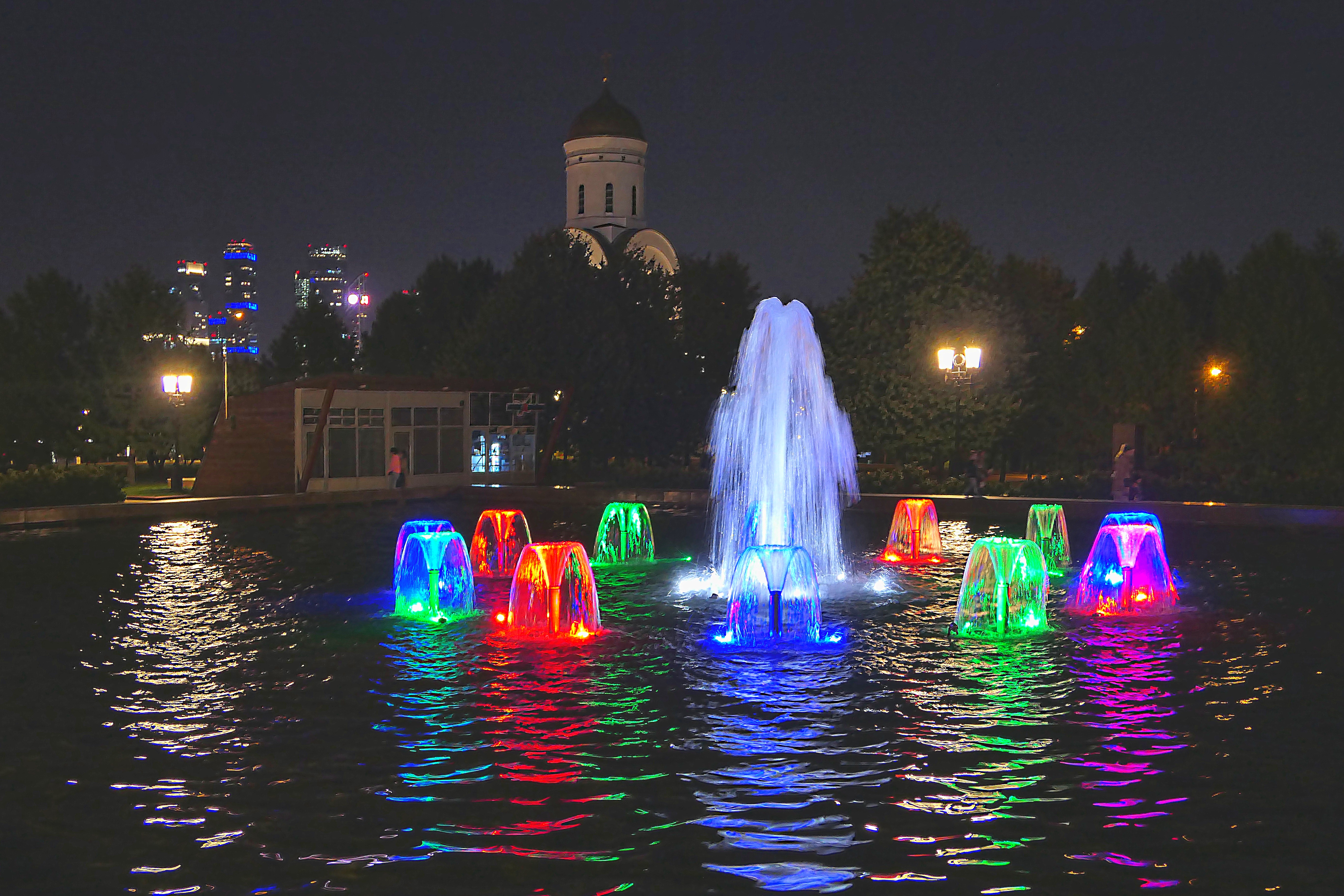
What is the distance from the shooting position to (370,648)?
13359mm

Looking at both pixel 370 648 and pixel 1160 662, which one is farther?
pixel 370 648

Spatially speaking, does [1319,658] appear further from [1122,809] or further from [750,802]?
[750,802]

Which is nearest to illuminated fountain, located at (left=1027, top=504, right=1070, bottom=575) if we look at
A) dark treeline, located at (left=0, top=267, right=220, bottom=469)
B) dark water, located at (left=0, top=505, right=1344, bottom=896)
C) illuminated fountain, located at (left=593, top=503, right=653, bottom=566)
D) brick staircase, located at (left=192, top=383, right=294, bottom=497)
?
dark water, located at (left=0, top=505, right=1344, bottom=896)

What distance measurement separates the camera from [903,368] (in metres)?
40.9

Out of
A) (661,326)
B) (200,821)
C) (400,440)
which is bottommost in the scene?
(200,821)

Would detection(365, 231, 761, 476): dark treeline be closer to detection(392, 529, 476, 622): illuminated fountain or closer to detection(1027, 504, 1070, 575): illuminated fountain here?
detection(1027, 504, 1070, 575): illuminated fountain

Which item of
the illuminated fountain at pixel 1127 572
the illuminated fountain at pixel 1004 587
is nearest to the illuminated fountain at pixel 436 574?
the illuminated fountain at pixel 1004 587

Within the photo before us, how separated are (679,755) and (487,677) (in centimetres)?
334

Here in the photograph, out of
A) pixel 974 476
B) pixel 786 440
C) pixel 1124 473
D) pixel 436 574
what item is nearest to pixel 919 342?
pixel 974 476

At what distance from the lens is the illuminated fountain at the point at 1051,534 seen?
21219mm

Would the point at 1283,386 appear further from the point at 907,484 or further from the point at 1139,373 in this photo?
the point at 907,484

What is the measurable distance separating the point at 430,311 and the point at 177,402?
35.3 meters

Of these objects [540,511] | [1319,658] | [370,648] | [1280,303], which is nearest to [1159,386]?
[1280,303]

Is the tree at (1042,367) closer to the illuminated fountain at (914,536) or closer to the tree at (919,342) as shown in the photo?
the tree at (919,342)
